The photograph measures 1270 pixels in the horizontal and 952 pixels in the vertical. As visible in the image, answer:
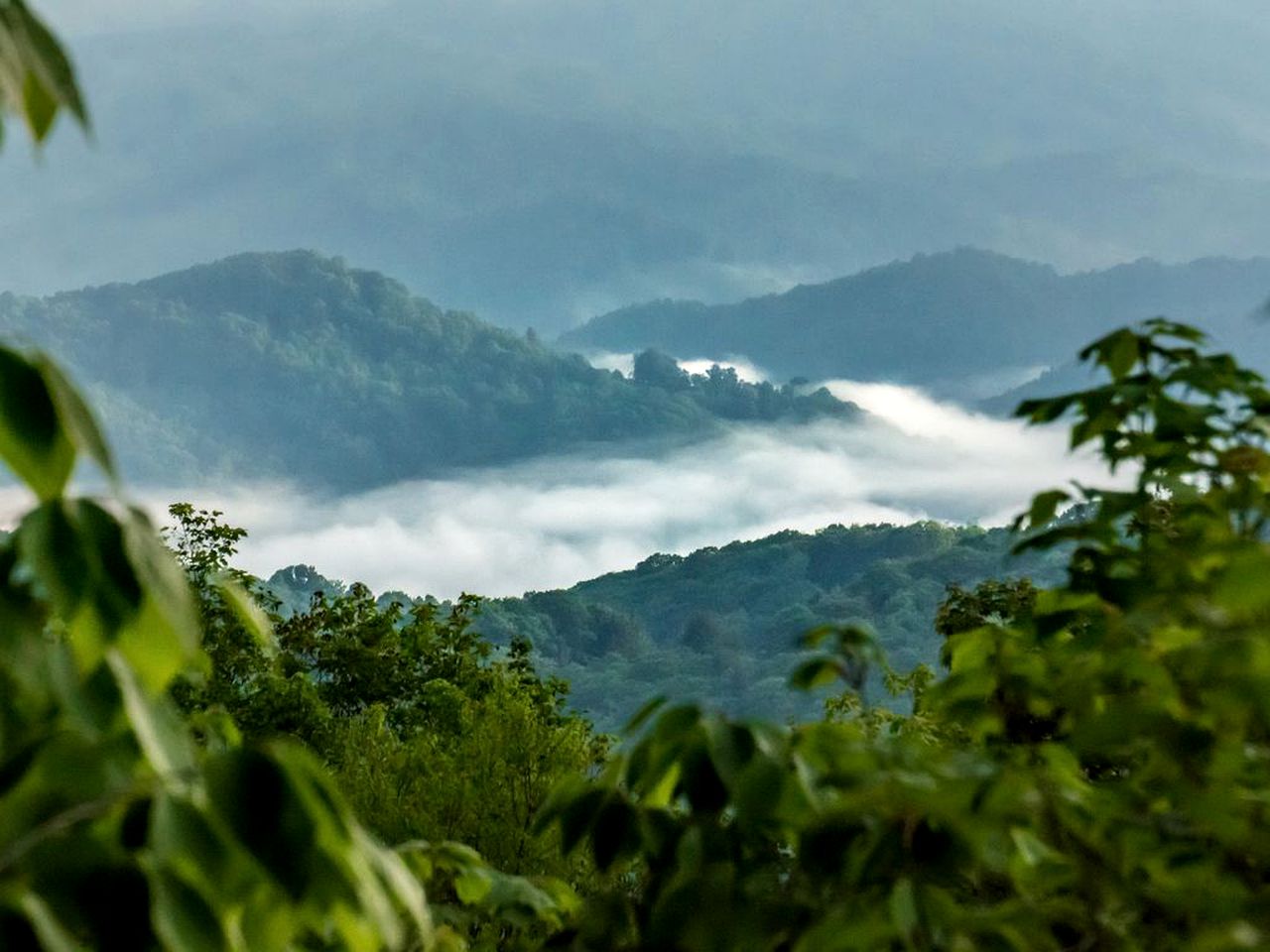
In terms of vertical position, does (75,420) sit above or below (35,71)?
below

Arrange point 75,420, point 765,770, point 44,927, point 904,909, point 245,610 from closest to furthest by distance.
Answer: point 44,927 < point 75,420 < point 904,909 < point 765,770 < point 245,610

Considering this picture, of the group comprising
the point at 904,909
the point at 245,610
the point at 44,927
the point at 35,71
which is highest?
the point at 35,71

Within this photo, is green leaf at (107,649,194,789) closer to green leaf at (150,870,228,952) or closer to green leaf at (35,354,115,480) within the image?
green leaf at (150,870,228,952)

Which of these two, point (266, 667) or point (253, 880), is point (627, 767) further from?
point (266, 667)

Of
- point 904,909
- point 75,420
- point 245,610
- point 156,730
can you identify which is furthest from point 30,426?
point 904,909

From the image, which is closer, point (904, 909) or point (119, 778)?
point (119, 778)

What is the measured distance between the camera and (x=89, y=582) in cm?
147

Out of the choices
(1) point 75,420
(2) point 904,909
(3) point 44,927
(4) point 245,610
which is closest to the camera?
A: (3) point 44,927

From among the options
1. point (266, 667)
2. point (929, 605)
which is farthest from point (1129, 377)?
point (929, 605)

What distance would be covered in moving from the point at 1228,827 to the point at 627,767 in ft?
2.74

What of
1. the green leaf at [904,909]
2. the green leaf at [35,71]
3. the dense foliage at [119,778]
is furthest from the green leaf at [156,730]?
the green leaf at [904,909]

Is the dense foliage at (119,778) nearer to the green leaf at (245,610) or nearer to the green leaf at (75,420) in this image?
the green leaf at (75,420)

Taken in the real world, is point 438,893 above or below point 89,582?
below

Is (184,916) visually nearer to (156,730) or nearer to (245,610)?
(156,730)
